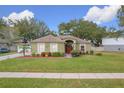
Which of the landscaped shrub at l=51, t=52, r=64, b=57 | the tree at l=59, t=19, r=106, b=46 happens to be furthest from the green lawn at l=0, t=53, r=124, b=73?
the tree at l=59, t=19, r=106, b=46

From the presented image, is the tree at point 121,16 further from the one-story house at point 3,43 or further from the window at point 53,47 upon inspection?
the one-story house at point 3,43

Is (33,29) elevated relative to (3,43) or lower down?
elevated

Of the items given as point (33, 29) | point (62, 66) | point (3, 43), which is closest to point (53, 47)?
point (33, 29)

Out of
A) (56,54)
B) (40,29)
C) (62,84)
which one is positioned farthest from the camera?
(40,29)

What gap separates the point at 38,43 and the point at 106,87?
19.7 metres

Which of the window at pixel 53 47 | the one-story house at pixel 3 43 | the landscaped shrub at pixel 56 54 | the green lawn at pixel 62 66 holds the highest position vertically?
the one-story house at pixel 3 43

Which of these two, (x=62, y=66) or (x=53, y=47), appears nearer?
(x=62, y=66)

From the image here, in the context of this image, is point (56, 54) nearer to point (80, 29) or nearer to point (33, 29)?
point (33, 29)

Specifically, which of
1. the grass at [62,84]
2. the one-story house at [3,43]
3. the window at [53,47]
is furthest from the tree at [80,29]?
the grass at [62,84]

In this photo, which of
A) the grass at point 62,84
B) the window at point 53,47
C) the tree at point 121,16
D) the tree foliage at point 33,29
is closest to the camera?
the grass at point 62,84

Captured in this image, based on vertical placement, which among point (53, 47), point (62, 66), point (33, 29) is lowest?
point (62, 66)

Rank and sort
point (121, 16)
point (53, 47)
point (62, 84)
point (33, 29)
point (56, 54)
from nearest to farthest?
point (62, 84)
point (121, 16)
point (56, 54)
point (53, 47)
point (33, 29)
